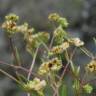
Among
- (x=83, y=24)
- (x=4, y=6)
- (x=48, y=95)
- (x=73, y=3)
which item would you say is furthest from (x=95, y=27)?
(x=48, y=95)

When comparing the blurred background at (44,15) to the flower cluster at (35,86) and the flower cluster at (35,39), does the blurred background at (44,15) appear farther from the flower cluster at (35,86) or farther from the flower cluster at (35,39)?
the flower cluster at (35,86)

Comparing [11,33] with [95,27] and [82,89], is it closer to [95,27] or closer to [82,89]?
[82,89]

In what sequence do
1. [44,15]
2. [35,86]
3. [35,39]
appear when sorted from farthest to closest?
1. [44,15]
2. [35,39]
3. [35,86]

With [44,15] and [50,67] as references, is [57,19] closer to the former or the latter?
[50,67]

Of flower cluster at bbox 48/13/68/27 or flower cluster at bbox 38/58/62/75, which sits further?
flower cluster at bbox 48/13/68/27

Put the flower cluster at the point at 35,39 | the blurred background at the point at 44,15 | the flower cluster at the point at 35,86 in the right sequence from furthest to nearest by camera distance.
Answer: the blurred background at the point at 44,15 → the flower cluster at the point at 35,39 → the flower cluster at the point at 35,86

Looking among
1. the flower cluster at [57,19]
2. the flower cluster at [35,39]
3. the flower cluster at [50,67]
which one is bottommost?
the flower cluster at [50,67]

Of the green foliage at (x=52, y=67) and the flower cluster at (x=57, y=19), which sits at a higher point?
the flower cluster at (x=57, y=19)

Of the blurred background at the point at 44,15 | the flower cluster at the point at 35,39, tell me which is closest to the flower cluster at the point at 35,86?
the flower cluster at the point at 35,39

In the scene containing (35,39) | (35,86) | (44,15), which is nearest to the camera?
(35,86)

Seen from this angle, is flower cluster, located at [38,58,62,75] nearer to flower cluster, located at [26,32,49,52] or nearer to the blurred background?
flower cluster, located at [26,32,49,52]

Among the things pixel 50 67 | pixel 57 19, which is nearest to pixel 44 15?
pixel 57 19

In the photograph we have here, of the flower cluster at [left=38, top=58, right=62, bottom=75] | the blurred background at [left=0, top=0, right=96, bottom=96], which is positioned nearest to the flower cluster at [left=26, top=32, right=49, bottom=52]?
the flower cluster at [left=38, top=58, right=62, bottom=75]
